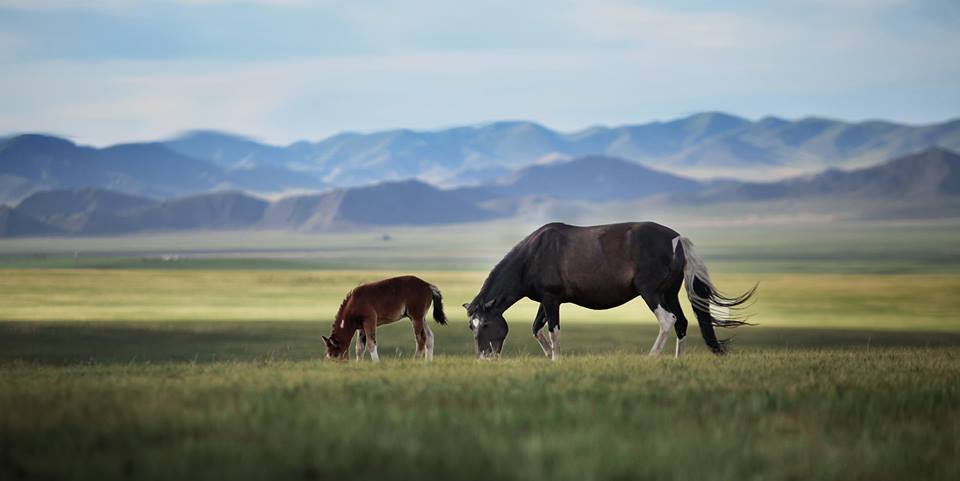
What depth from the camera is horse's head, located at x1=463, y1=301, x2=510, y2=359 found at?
19.0 metres

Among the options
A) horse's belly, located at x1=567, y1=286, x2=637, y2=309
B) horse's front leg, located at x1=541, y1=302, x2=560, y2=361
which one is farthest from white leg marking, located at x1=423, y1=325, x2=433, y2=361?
horse's belly, located at x1=567, y1=286, x2=637, y2=309

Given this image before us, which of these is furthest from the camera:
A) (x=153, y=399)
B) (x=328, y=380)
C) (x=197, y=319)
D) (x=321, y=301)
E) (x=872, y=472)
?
(x=321, y=301)

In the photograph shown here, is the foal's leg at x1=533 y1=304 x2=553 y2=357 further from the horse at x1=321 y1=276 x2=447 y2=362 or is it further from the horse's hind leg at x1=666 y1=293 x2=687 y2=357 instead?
the horse's hind leg at x1=666 y1=293 x2=687 y2=357

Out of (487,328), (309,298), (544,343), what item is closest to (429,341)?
(487,328)

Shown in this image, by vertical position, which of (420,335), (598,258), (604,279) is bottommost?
(420,335)

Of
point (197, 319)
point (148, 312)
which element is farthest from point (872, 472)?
point (148, 312)

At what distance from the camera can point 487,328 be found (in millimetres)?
19094

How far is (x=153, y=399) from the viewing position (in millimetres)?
11211

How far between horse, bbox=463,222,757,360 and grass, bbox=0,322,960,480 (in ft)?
8.06

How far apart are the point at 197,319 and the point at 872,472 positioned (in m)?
41.3

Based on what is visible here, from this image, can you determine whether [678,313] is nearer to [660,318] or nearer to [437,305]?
[660,318]

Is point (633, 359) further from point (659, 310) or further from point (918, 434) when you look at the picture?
point (918, 434)

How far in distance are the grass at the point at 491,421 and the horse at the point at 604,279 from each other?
96.7 inches

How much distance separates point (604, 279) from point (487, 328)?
7.08 feet
